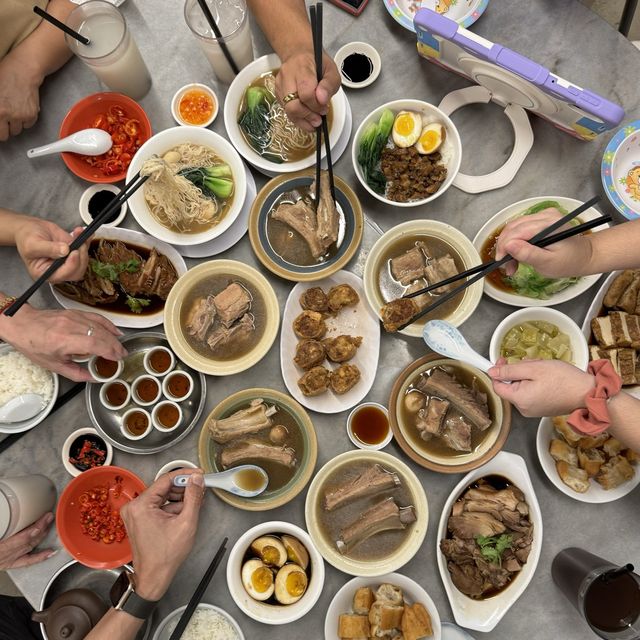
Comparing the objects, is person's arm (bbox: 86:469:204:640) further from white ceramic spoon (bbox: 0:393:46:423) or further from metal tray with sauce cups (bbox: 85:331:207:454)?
white ceramic spoon (bbox: 0:393:46:423)

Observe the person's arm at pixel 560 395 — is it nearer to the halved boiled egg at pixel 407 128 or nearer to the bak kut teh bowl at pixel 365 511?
the bak kut teh bowl at pixel 365 511

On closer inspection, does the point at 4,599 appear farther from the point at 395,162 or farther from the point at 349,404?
the point at 395,162

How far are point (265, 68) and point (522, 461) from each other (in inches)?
92.4

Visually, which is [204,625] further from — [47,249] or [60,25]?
[60,25]

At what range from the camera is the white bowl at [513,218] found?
8.42 feet

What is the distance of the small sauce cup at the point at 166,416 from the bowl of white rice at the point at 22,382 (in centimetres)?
50

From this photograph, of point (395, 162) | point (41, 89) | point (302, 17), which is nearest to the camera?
point (302, 17)

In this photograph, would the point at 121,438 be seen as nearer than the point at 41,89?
Yes

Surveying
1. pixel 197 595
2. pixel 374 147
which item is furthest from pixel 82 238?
pixel 197 595

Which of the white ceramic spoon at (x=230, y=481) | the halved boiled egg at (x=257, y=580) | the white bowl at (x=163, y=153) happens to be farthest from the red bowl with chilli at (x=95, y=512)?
the white bowl at (x=163, y=153)

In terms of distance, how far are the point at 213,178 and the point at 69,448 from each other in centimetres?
154

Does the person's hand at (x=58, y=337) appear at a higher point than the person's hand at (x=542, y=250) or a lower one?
lower

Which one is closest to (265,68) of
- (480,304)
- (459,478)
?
(480,304)

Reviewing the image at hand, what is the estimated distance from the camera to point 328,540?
8.51 ft
